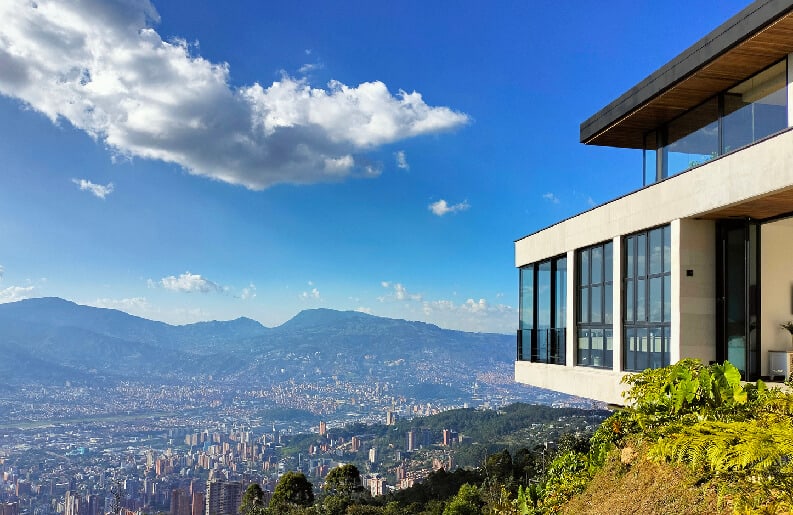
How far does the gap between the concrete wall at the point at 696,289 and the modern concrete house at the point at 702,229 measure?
0.05ft

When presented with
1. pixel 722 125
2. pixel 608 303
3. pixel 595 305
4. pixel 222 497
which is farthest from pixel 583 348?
pixel 222 497

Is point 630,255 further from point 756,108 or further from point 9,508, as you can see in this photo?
point 9,508

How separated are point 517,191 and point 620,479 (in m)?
78.2

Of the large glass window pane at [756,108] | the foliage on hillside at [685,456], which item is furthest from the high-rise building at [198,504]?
the large glass window pane at [756,108]

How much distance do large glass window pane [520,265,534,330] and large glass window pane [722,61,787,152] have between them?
20.3 ft

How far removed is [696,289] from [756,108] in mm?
2987

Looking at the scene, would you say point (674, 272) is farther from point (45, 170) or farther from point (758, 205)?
point (45, 170)

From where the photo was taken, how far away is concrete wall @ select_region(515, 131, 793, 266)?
8.55 metres

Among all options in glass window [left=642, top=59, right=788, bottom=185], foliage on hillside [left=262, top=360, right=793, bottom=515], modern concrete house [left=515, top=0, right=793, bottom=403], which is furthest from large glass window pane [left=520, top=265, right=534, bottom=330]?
foliage on hillside [left=262, top=360, right=793, bottom=515]

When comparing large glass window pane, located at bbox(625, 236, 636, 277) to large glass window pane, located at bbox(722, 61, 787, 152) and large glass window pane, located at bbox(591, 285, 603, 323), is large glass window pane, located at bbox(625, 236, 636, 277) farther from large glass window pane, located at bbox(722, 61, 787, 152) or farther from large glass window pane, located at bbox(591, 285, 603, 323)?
large glass window pane, located at bbox(722, 61, 787, 152)

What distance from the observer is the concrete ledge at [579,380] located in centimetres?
1239

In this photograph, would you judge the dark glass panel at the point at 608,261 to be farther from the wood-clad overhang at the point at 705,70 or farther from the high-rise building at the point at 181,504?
the high-rise building at the point at 181,504

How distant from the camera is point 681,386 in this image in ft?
26.8

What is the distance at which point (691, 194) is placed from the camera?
33.6 feet
